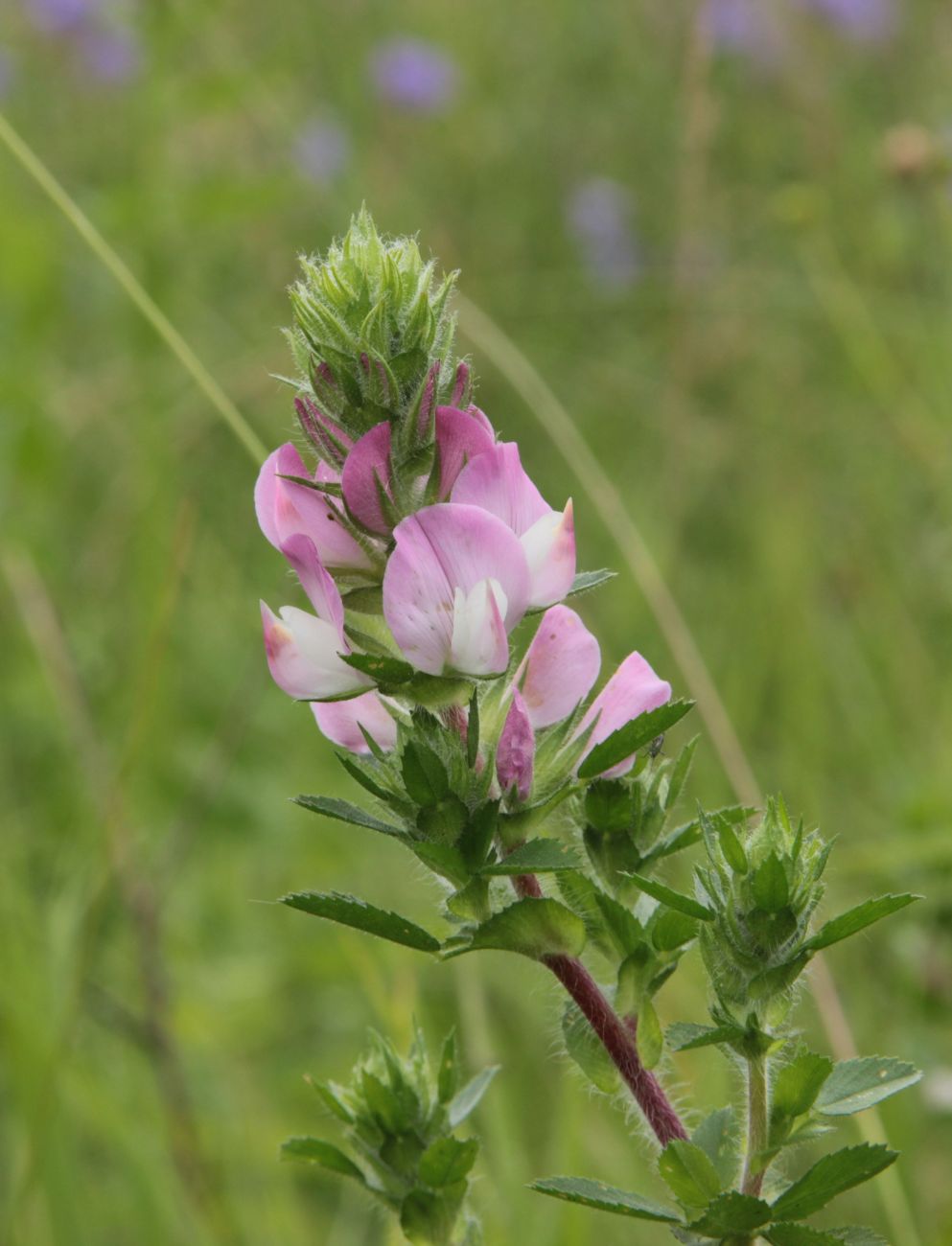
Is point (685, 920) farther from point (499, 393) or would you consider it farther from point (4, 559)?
point (499, 393)

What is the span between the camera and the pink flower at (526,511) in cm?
86

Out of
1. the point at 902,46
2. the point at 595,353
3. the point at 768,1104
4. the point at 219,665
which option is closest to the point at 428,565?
the point at 768,1104

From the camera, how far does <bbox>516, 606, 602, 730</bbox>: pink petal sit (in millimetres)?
904

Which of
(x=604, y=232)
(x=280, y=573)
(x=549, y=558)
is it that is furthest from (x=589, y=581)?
(x=604, y=232)

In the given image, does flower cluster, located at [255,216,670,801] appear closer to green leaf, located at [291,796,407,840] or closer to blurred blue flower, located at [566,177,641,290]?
green leaf, located at [291,796,407,840]

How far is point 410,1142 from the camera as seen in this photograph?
100 cm

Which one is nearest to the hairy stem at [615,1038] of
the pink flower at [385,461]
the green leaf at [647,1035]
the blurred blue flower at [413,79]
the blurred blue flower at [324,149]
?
the green leaf at [647,1035]

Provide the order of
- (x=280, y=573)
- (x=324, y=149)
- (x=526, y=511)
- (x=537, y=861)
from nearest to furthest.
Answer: (x=537, y=861), (x=526, y=511), (x=280, y=573), (x=324, y=149)

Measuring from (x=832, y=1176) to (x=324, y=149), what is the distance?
3.90m

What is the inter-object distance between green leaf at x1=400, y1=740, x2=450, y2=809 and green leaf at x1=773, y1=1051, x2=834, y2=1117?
0.76ft

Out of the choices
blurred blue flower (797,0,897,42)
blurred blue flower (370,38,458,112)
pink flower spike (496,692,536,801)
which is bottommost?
pink flower spike (496,692,536,801)

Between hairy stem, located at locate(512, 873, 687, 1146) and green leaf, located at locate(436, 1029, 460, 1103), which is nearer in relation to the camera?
hairy stem, located at locate(512, 873, 687, 1146)

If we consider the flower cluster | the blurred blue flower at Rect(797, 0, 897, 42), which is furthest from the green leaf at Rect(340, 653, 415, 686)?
the blurred blue flower at Rect(797, 0, 897, 42)

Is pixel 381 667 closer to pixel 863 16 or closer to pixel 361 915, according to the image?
pixel 361 915
